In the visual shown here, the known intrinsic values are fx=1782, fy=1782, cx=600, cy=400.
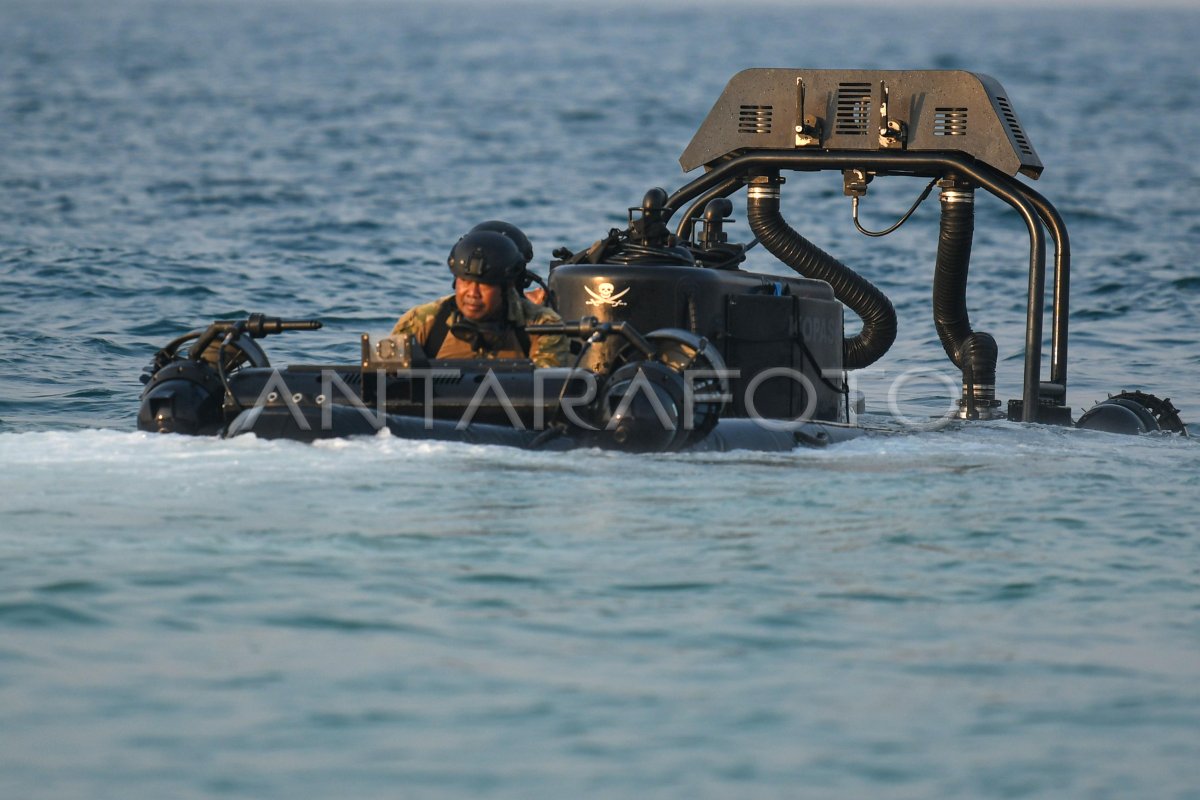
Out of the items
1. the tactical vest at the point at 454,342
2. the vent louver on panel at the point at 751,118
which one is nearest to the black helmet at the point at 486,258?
the tactical vest at the point at 454,342

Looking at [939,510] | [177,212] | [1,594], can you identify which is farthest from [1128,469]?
[177,212]

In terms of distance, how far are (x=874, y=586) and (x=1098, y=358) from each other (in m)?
10.6

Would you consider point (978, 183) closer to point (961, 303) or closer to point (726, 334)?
point (961, 303)

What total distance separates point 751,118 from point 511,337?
3354 mm

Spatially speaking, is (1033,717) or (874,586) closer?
(1033,717)

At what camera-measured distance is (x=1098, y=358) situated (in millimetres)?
16453

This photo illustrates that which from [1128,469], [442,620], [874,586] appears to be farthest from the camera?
[1128,469]

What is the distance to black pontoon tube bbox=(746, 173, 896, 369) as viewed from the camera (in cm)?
1211

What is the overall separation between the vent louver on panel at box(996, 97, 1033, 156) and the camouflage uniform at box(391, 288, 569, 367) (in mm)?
3726

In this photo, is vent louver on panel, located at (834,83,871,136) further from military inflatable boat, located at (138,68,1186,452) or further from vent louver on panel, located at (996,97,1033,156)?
vent louver on panel, located at (996,97,1033,156)

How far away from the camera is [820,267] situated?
1210 centimetres

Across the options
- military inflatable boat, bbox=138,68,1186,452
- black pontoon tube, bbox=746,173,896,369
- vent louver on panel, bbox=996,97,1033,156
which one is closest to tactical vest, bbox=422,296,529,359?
military inflatable boat, bbox=138,68,1186,452

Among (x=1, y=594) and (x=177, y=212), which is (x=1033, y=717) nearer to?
(x=1, y=594)

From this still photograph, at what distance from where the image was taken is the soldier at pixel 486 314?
372 inches
